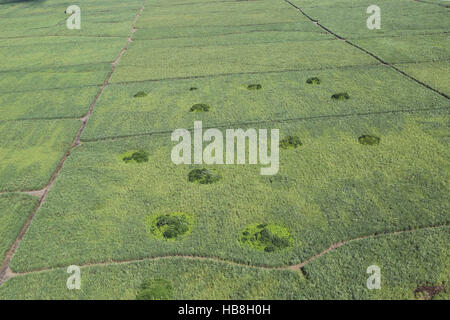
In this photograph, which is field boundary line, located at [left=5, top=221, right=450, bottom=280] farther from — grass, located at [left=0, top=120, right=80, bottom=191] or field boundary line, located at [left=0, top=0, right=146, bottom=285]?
grass, located at [left=0, top=120, right=80, bottom=191]

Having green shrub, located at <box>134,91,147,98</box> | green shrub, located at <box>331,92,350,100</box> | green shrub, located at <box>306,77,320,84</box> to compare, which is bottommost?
green shrub, located at <box>331,92,350,100</box>

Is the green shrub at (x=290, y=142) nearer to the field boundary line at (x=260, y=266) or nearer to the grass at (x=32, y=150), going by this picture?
the field boundary line at (x=260, y=266)

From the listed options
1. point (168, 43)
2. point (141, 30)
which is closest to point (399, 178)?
point (168, 43)

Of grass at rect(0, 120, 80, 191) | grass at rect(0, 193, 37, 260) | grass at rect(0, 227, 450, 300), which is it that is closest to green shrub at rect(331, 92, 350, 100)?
grass at rect(0, 227, 450, 300)

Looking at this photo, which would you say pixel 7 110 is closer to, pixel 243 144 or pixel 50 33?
pixel 243 144

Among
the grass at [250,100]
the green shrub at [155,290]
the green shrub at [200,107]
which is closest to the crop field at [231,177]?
the green shrub at [155,290]
